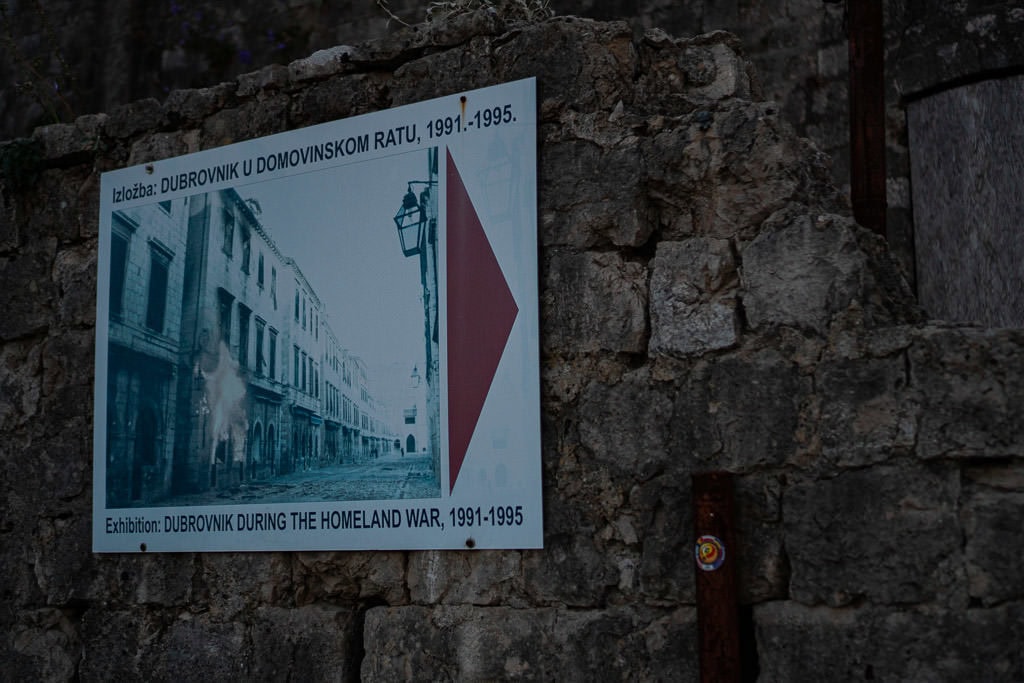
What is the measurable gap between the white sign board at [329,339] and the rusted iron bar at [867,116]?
3.19 ft

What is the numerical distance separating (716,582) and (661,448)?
1.37 feet

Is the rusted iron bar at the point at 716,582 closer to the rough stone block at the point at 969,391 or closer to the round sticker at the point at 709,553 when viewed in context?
the round sticker at the point at 709,553

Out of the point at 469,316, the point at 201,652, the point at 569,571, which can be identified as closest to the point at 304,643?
the point at 201,652

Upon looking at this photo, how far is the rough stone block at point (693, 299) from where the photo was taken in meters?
3.25

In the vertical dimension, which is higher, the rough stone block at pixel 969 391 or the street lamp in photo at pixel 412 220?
the street lamp in photo at pixel 412 220

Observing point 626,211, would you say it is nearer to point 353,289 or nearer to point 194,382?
point 353,289

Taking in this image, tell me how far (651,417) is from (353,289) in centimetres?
112

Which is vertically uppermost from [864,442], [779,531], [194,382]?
[194,382]

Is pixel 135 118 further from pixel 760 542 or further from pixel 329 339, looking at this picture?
pixel 760 542

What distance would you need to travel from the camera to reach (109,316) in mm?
4301

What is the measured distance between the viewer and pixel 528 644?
3371mm

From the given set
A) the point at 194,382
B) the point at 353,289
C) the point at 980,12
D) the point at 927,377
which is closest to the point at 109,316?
the point at 194,382

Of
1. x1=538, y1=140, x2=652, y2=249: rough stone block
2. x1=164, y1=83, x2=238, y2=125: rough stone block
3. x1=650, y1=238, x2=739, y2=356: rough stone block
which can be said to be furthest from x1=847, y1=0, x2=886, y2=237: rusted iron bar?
x1=164, y1=83, x2=238, y2=125: rough stone block

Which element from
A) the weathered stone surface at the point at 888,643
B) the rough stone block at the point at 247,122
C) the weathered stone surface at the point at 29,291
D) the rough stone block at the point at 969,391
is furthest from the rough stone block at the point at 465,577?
the weathered stone surface at the point at 29,291
